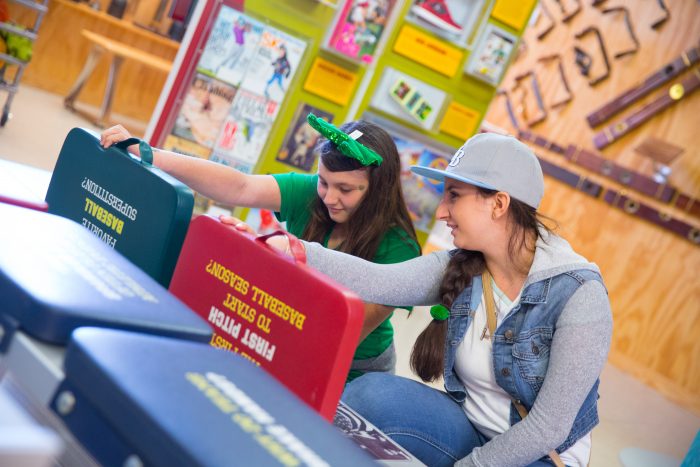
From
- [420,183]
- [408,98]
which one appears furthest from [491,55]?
[420,183]

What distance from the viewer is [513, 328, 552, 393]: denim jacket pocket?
1.87m

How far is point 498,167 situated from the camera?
1.93m

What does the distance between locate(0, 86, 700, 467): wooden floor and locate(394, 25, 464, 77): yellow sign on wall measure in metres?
1.65

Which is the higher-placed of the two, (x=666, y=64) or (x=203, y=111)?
(x=666, y=64)

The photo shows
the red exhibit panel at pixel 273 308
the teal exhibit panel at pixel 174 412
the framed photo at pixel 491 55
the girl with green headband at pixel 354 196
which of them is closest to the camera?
the teal exhibit panel at pixel 174 412

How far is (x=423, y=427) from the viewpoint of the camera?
1973mm

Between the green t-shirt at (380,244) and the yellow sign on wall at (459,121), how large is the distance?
8.67 ft

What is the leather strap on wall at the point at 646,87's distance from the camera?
21.6 ft

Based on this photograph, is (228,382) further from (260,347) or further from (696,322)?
(696,322)

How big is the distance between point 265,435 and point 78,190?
104 centimetres

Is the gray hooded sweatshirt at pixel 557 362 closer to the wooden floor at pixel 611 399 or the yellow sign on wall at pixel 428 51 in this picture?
the wooden floor at pixel 611 399

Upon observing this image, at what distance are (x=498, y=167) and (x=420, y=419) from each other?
0.64m

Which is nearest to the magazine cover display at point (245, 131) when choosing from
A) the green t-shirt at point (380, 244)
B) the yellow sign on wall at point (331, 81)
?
the yellow sign on wall at point (331, 81)

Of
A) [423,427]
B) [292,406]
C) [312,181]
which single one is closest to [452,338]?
[423,427]
